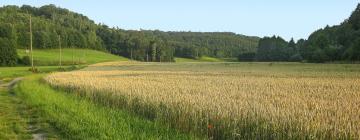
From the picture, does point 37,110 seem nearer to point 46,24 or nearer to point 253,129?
point 253,129

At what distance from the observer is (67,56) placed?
130500mm

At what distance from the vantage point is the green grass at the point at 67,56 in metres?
107

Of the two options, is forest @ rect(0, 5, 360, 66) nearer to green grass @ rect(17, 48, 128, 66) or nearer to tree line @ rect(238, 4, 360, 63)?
tree line @ rect(238, 4, 360, 63)

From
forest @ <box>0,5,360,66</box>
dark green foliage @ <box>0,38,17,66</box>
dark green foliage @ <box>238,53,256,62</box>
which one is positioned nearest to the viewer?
forest @ <box>0,5,360,66</box>

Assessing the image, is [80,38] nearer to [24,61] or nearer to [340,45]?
[24,61]

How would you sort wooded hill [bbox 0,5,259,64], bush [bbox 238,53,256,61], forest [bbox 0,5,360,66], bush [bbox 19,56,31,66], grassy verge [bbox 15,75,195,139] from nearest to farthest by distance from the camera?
grassy verge [bbox 15,75,195,139] → forest [bbox 0,5,360,66] → bush [bbox 19,56,31,66] → wooded hill [bbox 0,5,259,64] → bush [bbox 238,53,256,61]

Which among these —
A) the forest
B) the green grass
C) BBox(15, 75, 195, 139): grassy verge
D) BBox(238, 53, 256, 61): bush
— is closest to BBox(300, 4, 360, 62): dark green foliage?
the forest

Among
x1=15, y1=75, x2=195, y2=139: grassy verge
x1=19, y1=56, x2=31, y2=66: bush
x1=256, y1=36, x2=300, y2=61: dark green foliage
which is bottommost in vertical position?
x1=15, y1=75, x2=195, y2=139: grassy verge

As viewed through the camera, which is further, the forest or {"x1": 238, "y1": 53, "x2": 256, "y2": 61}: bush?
{"x1": 238, "y1": 53, "x2": 256, "y2": 61}: bush

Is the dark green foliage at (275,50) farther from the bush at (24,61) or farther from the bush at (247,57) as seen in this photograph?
the bush at (24,61)

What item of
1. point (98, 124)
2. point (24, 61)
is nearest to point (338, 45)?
point (24, 61)

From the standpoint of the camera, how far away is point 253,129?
1028 cm

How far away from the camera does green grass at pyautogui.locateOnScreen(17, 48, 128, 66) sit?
106550 millimetres

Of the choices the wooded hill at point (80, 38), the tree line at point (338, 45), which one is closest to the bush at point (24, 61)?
the wooded hill at point (80, 38)
